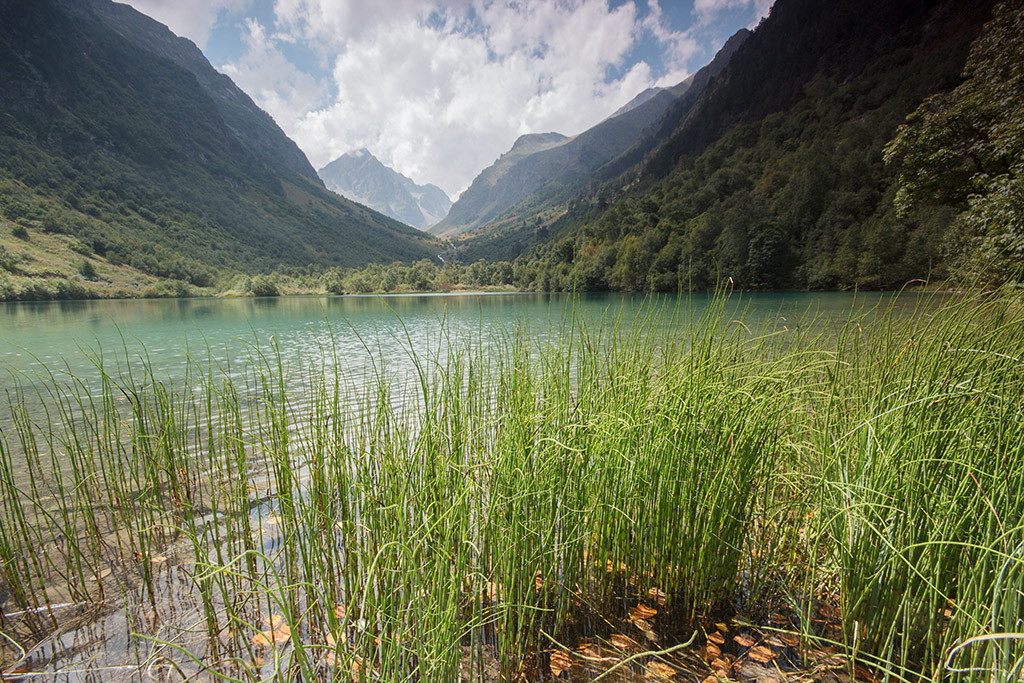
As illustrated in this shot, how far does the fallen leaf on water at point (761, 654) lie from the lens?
1.93 metres

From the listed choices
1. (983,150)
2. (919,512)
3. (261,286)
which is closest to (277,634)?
(919,512)

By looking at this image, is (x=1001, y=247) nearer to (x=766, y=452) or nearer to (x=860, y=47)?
(x=766, y=452)

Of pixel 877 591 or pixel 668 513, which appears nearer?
pixel 877 591

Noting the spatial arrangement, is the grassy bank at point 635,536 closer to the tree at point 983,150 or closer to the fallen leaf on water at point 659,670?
the fallen leaf on water at point 659,670

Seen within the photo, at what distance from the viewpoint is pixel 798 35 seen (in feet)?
318

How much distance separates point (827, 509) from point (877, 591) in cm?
35

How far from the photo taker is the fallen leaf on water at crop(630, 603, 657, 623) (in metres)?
2.22

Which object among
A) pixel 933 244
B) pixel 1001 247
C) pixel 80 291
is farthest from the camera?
pixel 80 291

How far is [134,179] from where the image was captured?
10338 centimetres

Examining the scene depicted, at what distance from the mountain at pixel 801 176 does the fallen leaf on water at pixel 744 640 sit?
1414 centimetres

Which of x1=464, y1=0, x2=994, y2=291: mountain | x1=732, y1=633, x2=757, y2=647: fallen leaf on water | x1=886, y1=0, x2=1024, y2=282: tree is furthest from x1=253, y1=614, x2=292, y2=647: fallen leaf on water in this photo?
x1=464, y1=0, x2=994, y2=291: mountain

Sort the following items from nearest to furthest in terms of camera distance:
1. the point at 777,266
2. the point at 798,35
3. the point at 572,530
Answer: the point at 572,530
the point at 777,266
the point at 798,35

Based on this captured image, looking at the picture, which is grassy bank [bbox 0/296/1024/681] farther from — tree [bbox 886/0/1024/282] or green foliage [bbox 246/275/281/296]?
green foliage [bbox 246/275/281/296]

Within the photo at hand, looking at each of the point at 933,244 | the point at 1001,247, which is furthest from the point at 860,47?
the point at 1001,247
